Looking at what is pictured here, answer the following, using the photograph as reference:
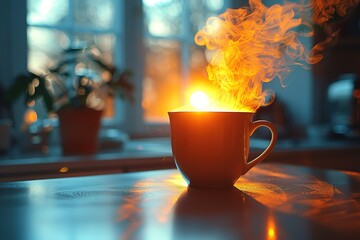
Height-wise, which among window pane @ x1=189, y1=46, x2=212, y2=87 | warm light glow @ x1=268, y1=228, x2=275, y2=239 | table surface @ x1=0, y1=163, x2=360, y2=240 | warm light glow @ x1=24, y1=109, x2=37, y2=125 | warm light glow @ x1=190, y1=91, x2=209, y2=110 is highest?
window pane @ x1=189, y1=46, x2=212, y2=87

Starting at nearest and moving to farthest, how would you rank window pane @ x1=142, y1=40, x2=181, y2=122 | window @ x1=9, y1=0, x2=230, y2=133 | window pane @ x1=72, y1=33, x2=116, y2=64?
window @ x1=9, y1=0, x2=230, y2=133, window pane @ x1=72, y1=33, x2=116, y2=64, window pane @ x1=142, y1=40, x2=181, y2=122

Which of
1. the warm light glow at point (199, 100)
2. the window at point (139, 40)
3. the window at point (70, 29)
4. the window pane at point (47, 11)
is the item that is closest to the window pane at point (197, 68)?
the window at point (139, 40)

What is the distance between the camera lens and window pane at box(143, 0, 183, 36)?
243 centimetres

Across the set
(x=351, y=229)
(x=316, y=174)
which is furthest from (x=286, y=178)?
(x=351, y=229)

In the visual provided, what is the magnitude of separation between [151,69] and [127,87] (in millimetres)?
729

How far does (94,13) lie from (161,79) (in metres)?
0.54

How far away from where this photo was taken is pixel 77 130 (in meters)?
1.56

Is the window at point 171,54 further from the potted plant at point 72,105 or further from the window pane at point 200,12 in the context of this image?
the potted plant at point 72,105

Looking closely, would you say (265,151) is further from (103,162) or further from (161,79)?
(161,79)

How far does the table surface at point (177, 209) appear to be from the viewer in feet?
1.38

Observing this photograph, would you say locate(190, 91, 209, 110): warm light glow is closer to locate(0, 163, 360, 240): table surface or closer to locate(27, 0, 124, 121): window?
locate(0, 163, 360, 240): table surface

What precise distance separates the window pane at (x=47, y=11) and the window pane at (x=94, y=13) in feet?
0.21

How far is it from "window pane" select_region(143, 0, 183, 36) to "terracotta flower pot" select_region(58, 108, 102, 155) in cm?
101

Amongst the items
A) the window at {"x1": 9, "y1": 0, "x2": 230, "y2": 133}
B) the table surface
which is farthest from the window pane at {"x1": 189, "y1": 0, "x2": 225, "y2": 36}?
the table surface
